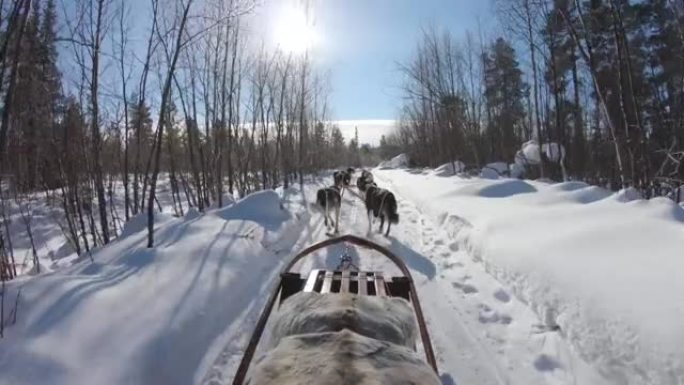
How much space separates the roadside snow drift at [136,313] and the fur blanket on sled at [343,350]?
5.57 ft

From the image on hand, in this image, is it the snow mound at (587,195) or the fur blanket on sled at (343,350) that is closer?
the fur blanket on sled at (343,350)

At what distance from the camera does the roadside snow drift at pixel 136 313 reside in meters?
3.37

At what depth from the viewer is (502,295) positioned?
5.60 metres

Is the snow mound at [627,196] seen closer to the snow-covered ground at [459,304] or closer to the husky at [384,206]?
the snow-covered ground at [459,304]

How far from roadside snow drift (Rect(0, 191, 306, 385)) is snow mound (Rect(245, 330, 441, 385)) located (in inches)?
83.9

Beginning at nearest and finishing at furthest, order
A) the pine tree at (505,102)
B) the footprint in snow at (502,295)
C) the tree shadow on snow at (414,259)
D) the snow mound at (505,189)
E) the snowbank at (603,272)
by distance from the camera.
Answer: the snowbank at (603,272) → the footprint in snow at (502,295) → the tree shadow on snow at (414,259) → the snow mound at (505,189) → the pine tree at (505,102)

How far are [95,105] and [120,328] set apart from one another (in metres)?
6.26

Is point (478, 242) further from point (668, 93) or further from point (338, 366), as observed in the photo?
point (668, 93)

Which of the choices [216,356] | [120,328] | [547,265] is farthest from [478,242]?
[120,328]

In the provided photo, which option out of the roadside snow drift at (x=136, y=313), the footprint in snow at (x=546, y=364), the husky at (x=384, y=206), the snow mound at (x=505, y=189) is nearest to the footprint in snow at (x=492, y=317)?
the footprint in snow at (x=546, y=364)

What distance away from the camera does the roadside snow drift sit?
3371mm

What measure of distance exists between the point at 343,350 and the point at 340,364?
0.11 metres

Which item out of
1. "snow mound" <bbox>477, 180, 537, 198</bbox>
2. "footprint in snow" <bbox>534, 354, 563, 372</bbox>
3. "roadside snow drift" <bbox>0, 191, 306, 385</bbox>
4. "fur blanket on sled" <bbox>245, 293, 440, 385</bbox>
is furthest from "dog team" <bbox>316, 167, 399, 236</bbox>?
"fur blanket on sled" <bbox>245, 293, 440, 385</bbox>

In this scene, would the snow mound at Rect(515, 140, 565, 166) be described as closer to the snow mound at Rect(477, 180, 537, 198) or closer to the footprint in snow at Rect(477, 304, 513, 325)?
the snow mound at Rect(477, 180, 537, 198)
